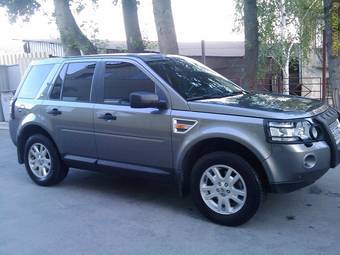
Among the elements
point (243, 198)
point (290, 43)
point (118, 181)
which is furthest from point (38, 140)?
point (290, 43)

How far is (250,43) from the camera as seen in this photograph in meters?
9.73

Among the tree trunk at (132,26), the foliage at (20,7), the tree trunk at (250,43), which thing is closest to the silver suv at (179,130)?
the tree trunk at (250,43)

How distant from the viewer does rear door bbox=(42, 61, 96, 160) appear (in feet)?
18.6

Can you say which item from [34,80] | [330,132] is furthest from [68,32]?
[330,132]

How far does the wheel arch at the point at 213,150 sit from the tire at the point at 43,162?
212 cm

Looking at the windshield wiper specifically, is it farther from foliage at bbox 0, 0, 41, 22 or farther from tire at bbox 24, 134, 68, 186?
foliage at bbox 0, 0, 41, 22

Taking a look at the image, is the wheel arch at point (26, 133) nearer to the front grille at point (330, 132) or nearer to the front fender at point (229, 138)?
the front fender at point (229, 138)

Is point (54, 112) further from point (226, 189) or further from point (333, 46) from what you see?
point (333, 46)

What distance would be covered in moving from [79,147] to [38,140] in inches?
32.7

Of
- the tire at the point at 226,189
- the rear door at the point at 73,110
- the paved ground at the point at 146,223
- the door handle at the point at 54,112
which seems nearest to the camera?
the paved ground at the point at 146,223

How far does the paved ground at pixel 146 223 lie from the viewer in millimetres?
4184

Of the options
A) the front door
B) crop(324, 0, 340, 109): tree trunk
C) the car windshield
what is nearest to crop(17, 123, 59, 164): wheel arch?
the front door

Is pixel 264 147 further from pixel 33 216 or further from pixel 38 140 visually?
pixel 38 140

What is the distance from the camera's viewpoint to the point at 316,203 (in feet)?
17.1
